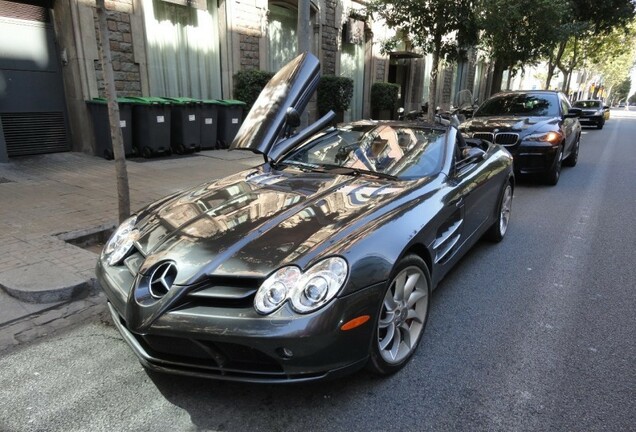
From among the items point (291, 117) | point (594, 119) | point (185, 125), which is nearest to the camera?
point (291, 117)

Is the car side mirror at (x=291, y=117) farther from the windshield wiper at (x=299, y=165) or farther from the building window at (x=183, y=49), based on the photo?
the building window at (x=183, y=49)

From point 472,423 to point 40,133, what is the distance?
9.46 metres

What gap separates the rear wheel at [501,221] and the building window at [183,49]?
26.2 ft

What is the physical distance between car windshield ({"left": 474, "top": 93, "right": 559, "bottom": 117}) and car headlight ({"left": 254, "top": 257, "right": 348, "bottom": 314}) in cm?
775

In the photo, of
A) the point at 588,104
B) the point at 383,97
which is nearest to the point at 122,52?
the point at 383,97

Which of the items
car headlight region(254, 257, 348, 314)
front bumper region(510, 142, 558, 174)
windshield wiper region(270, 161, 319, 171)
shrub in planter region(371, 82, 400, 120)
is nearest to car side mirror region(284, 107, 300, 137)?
windshield wiper region(270, 161, 319, 171)

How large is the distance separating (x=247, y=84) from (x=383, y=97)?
7766 millimetres

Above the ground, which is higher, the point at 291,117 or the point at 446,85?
the point at 446,85

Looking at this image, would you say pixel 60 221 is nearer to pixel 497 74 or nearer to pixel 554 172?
pixel 554 172

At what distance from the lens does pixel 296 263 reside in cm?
226

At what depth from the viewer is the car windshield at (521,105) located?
870 centimetres

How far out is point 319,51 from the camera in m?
14.8

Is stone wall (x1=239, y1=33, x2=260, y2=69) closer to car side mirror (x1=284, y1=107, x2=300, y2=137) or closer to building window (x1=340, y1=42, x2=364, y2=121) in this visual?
building window (x1=340, y1=42, x2=364, y2=121)

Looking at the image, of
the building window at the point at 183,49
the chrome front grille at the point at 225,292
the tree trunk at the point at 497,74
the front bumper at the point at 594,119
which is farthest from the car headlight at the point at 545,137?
the front bumper at the point at 594,119
